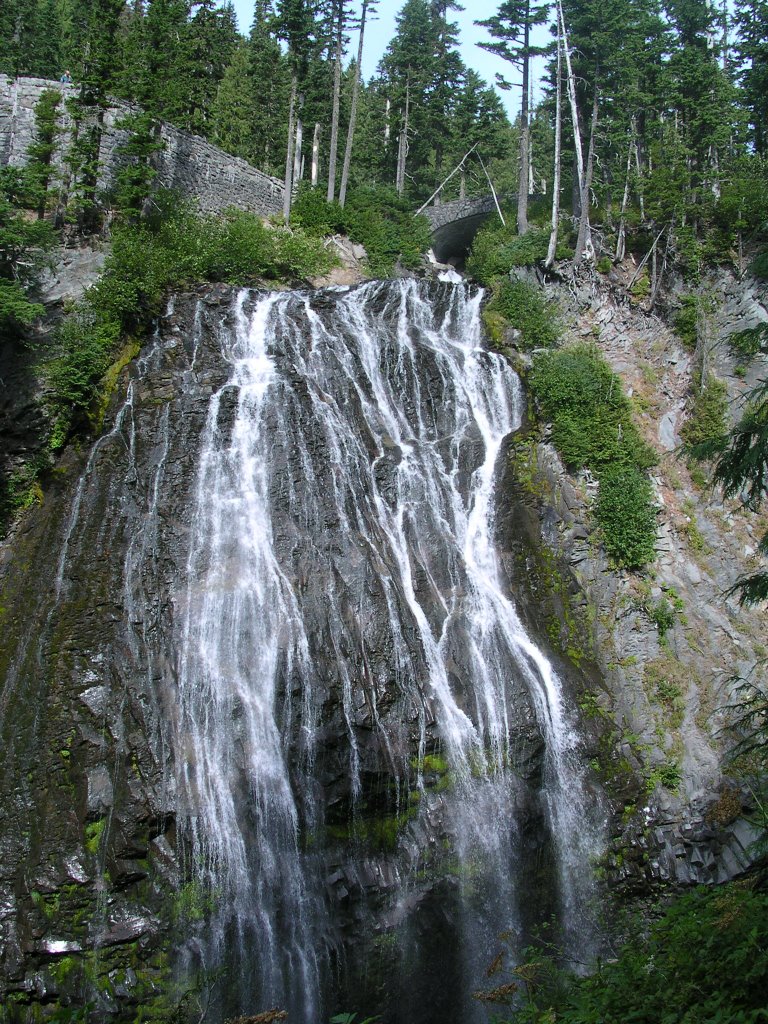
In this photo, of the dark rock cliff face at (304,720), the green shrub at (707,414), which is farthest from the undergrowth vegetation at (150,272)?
the green shrub at (707,414)

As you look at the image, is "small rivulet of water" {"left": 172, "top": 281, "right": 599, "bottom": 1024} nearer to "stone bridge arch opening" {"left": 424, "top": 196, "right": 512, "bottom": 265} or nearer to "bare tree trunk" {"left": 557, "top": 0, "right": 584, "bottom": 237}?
"bare tree trunk" {"left": 557, "top": 0, "right": 584, "bottom": 237}

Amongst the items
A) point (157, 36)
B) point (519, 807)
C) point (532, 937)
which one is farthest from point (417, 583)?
point (157, 36)

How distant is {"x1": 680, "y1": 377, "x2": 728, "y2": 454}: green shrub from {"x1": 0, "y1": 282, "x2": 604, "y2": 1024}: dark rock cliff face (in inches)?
206

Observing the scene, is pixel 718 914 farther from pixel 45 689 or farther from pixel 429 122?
pixel 429 122

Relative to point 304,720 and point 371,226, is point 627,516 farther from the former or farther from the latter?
point 371,226

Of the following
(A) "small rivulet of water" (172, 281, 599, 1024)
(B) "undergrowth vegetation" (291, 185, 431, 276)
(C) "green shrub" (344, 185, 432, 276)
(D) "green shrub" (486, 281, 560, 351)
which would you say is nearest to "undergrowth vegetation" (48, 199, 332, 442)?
(B) "undergrowth vegetation" (291, 185, 431, 276)

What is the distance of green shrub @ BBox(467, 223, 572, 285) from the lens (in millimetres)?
21969

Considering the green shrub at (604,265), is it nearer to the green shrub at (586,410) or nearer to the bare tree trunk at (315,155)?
the green shrub at (586,410)

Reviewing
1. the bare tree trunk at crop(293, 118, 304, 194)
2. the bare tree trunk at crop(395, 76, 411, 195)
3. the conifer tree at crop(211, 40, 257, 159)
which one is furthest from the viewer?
the bare tree trunk at crop(395, 76, 411, 195)

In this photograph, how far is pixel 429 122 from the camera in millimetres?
35938

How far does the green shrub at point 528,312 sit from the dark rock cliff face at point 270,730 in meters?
4.92

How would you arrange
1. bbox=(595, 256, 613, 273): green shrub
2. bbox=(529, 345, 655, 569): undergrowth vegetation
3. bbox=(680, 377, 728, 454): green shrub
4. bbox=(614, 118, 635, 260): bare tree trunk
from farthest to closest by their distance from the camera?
bbox=(614, 118, 635, 260): bare tree trunk → bbox=(595, 256, 613, 273): green shrub → bbox=(680, 377, 728, 454): green shrub → bbox=(529, 345, 655, 569): undergrowth vegetation

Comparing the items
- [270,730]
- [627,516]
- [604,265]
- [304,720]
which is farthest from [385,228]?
[270,730]

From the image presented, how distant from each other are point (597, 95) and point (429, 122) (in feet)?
45.9
